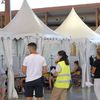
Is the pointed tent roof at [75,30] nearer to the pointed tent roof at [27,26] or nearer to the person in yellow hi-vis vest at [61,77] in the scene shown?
the pointed tent roof at [27,26]

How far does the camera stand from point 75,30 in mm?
17766

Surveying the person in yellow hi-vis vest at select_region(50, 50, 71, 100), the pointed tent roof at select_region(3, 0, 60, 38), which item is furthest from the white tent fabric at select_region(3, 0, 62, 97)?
the person in yellow hi-vis vest at select_region(50, 50, 71, 100)

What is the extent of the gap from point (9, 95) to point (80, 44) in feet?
19.3

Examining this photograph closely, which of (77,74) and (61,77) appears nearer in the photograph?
(61,77)

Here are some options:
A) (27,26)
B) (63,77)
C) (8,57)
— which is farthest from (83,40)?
(63,77)

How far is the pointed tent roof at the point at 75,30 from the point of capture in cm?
1700

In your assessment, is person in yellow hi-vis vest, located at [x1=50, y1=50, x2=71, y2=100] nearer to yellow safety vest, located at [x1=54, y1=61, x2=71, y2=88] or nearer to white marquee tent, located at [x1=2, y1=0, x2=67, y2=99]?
yellow safety vest, located at [x1=54, y1=61, x2=71, y2=88]

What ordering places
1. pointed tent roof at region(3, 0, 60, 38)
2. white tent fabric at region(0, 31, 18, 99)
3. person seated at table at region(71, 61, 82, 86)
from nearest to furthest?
white tent fabric at region(0, 31, 18, 99), pointed tent roof at region(3, 0, 60, 38), person seated at table at region(71, 61, 82, 86)

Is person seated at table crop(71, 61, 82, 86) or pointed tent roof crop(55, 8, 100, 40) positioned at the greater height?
pointed tent roof crop(55, 8, 100, 40)

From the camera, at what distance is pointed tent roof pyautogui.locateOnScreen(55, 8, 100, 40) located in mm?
17000

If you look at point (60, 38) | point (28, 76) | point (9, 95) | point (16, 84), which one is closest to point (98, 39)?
point (60, 38)

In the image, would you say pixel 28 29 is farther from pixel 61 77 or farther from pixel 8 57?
pixel 61 77

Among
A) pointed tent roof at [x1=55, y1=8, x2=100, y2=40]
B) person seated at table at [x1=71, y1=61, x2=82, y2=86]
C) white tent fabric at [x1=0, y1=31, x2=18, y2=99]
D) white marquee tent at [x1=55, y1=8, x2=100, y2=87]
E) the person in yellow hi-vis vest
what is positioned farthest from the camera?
pointed tent roof at [x1=55, y1=8, x2=100, y2=40]

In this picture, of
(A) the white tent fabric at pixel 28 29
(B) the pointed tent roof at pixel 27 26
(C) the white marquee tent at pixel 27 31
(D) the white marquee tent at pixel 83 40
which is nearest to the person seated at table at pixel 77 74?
(D) the white marquee tent at pixel 83 40
